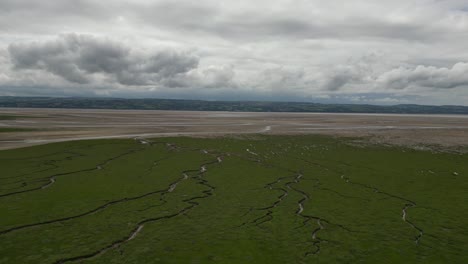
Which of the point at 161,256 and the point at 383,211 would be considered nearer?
the point at 161,256

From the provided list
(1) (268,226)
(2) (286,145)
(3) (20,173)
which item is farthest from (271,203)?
(2) (286,145)

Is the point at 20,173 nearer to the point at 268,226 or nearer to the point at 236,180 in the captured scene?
the point at 236,180

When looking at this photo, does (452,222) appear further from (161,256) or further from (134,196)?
(134,196)

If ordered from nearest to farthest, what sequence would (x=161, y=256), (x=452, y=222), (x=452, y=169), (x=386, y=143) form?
1. (x=161, y=256)
2. (x=452, y=222)
3. (x=452, y=169)
4. (x=386, y=143)

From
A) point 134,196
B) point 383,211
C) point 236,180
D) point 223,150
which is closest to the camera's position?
point 383,211

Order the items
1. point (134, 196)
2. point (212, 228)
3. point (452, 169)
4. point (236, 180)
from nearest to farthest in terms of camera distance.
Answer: point (212, 228) → point (134, 196) → point (236, 180) → point (452, 169)

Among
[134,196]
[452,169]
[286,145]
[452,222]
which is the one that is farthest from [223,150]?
[452,222]
